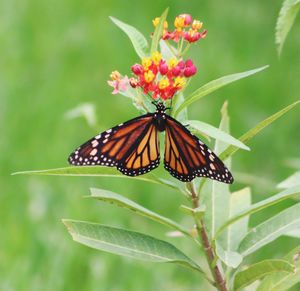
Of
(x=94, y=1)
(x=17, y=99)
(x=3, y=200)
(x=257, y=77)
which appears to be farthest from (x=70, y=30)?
(x=3, y=200)

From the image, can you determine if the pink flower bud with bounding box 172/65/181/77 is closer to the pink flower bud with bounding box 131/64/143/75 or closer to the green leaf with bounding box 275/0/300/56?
the pink flower bud with bounding box 131/64/143/75

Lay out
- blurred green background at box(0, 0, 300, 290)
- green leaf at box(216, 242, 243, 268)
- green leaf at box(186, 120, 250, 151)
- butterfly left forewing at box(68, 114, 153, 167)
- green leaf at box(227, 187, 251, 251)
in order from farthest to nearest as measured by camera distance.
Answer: blurred green background at box(0, 0, 300, 290)
green leaf at box(227, 187, 251, 251)
butterfly left forewing at box(68, 114, 153, 167)
green leaf at box(216, 242, 243, 268)
green leaf at box(186, 120, 250, 151)

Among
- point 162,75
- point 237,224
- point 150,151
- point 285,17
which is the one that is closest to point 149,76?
point 162,75

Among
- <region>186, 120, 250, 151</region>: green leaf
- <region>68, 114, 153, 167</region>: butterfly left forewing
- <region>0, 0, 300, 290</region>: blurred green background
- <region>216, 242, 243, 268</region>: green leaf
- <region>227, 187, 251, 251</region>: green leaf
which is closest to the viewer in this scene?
<region>186, 120, 250, 151</region>: green leaf

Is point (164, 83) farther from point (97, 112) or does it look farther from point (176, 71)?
point (97, 112)

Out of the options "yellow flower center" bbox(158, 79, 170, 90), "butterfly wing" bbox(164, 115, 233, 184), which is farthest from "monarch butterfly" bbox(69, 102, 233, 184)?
"yellow flower center" bbox(158, 79, 170, 90)

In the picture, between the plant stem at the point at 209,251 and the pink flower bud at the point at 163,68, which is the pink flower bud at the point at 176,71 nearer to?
the pink flower bud at the point at 163,68

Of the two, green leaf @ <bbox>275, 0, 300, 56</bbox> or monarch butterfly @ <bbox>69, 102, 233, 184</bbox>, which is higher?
green leaf @ <bbox>275, 0, 300, 56</bbox>

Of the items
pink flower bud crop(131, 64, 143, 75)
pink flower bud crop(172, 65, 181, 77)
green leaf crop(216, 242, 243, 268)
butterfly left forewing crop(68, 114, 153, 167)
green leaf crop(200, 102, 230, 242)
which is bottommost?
green leaf crop(216, 242, 243, 268)
